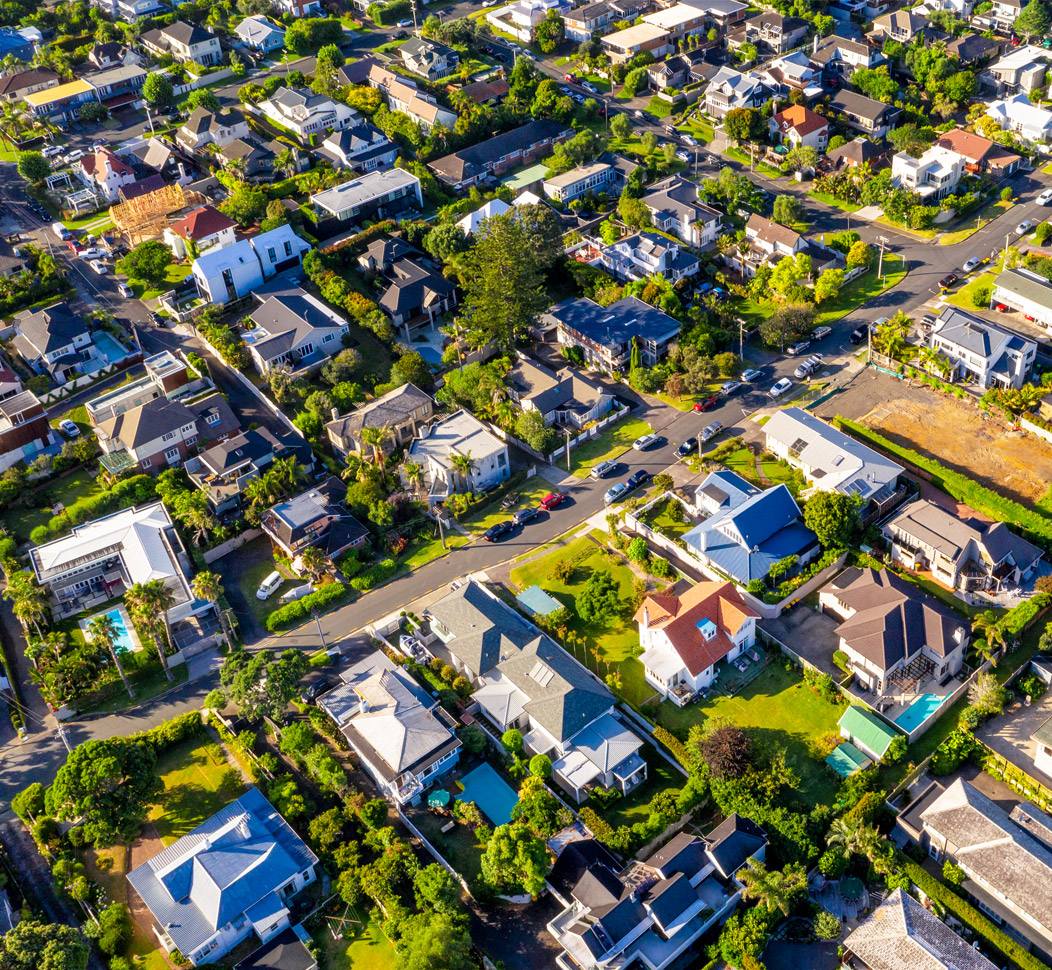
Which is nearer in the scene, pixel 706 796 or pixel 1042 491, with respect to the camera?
pixel 706 796

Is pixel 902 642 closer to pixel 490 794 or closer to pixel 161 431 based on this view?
pixel 490 794

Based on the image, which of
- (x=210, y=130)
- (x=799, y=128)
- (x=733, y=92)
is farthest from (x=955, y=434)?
(x=210, y=130)

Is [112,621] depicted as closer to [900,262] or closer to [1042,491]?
[1042,491]

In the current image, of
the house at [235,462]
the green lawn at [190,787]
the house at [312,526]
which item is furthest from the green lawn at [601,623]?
the green lawn at [190,787]

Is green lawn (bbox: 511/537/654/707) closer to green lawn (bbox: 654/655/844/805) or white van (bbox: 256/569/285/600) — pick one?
green lawn (bbox: 654/655/844/805)

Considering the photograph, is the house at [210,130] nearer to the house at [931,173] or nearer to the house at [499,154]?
the house at [499,154]

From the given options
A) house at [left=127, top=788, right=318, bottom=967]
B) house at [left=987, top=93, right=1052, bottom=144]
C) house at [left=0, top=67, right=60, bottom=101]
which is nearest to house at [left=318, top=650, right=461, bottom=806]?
house at [left=127, top=788, right=318, bottom=967]

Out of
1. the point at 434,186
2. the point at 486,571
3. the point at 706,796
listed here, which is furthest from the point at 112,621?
the point at 434,186

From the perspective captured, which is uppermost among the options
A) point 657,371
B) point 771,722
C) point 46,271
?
point 46,271
